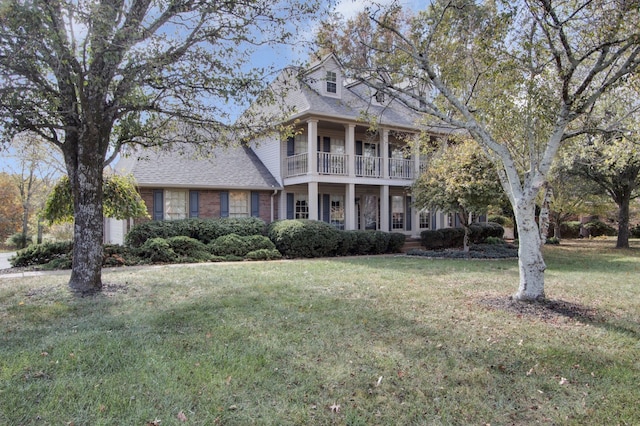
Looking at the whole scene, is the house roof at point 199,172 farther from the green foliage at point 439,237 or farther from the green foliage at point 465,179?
the green foliage at point 439,237

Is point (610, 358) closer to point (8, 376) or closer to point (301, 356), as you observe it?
point (301, 356)

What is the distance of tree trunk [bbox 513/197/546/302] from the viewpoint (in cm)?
652

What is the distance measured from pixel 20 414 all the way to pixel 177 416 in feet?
4.03

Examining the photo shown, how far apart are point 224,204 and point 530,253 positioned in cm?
1251

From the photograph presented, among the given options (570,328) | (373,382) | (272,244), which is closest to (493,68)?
(570,328)

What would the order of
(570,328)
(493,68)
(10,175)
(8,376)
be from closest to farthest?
(8,376), (570,328), (493,68), (10,175)

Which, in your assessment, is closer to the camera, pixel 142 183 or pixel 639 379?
pixel 639 379

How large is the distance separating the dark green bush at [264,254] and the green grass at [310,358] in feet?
17.7

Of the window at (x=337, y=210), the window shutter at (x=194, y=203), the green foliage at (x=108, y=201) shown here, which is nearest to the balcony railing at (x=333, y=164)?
the window at (x=337, y=210)

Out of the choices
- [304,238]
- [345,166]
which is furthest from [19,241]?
[345,166]

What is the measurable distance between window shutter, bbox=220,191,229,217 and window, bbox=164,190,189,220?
1.35 meters

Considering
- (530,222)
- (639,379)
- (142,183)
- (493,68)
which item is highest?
(493,68)

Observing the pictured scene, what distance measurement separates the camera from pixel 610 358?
176 inches

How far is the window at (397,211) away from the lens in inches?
828
